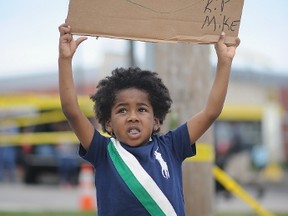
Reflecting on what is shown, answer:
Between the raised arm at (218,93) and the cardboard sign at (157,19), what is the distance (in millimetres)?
60

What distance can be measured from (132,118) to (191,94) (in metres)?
2.88

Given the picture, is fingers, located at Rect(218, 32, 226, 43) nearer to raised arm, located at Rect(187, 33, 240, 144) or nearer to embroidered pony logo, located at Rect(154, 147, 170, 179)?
raised arm, located at Rect(187, 33, 240, 144)

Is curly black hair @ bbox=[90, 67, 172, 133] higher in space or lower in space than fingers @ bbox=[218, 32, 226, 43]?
lower

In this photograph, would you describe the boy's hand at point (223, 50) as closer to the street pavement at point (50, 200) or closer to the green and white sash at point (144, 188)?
the green and white sash at point (144, 188)

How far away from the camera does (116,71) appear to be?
13.2 feet

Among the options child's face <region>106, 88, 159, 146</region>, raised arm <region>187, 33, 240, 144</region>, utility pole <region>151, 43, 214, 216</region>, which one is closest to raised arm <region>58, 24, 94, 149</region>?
child's face <region>106, 88, 159, 146</region>

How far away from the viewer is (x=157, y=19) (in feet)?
12.4

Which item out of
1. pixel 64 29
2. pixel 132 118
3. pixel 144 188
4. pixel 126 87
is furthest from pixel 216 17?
pixel 144 188

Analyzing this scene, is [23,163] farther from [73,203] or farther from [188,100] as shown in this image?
[188,100]

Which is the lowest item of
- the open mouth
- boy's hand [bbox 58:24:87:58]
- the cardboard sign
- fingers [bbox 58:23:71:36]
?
the open mouth

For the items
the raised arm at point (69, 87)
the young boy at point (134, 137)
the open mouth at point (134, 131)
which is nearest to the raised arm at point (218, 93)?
the young boy at point (134, 137)

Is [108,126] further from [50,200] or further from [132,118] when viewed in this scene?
[50,200]

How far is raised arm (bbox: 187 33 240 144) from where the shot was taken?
3.86m

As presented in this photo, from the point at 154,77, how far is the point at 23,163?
16.1 meters
